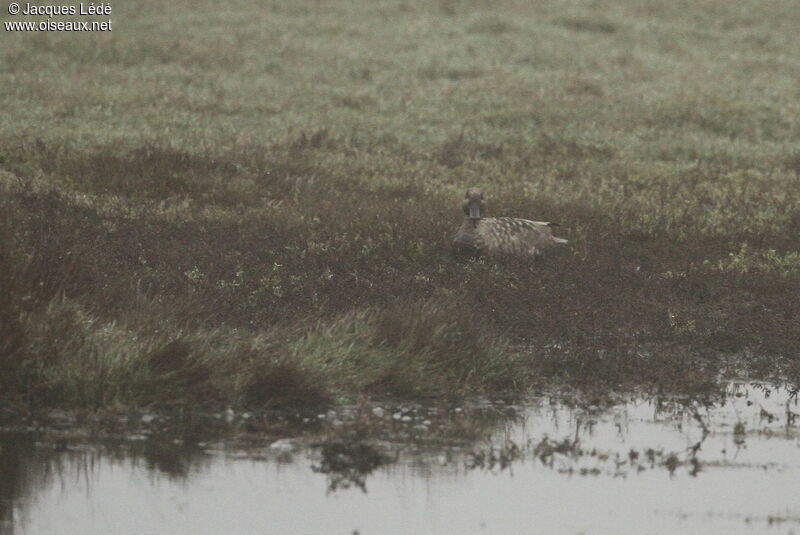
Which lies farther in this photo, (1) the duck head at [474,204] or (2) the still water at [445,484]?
(1) the duck head at [474,204]

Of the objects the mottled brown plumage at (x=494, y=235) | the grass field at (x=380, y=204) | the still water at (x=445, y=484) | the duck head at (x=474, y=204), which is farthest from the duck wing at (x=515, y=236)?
the still water at (x=445, y=484)

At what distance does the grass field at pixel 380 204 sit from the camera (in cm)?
888

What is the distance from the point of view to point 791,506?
6.84 meters

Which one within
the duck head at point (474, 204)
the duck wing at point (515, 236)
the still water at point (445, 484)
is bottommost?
the still water at point (445, 484)

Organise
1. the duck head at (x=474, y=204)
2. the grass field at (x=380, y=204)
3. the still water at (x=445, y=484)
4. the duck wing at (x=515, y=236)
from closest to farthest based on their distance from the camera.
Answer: the still water at (x=445, y=484) < the grass field at (x=380, y=204) < the duck head at (x=474, y=204) < the duck wing at (x=515, y=236)

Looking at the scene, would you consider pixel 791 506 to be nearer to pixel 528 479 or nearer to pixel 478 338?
pixel 528 479

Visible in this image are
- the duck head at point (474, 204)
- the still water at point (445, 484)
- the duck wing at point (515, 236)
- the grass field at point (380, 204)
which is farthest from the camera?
the duck wing at point (515, 236)

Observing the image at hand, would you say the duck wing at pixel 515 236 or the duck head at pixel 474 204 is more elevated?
the duck head at pixel 474 204

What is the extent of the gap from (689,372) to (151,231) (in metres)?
6.38

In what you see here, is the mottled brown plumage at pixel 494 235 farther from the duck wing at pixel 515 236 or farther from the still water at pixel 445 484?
the still water at pixel 445 484

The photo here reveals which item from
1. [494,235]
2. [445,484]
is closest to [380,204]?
[494,235]

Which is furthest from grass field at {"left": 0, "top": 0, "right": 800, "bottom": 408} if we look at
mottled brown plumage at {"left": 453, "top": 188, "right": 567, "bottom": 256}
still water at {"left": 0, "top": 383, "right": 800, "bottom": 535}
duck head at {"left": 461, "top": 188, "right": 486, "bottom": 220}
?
still water at {"left": 0, "top": 383, "right": 800, "bottom": 535}

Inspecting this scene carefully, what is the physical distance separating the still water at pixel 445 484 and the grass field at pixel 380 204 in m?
0.84

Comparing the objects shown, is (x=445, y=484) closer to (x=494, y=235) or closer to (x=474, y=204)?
(x=474, y=204)
